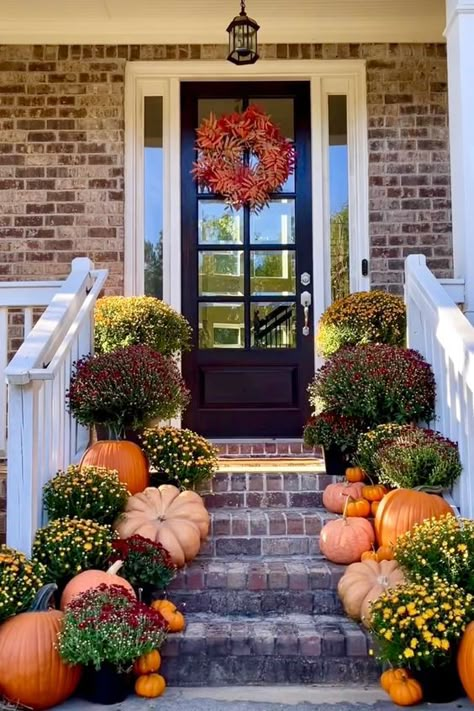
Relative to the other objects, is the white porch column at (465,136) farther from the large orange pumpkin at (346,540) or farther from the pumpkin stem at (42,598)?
the pumpkin stem at (42,598)

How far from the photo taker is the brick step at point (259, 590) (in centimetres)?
286

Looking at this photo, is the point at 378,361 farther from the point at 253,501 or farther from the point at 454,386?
the point at 253,501

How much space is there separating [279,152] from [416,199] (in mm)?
1050

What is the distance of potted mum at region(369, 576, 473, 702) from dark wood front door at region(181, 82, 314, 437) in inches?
103

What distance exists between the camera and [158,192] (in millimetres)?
5125

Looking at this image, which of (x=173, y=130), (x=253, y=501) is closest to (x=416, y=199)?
(x=173, y=130)

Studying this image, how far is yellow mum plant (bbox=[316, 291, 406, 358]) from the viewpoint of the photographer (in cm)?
424

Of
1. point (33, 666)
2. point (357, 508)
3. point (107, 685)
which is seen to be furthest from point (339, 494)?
point (33, 666)

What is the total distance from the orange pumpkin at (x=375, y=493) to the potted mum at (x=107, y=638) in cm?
129

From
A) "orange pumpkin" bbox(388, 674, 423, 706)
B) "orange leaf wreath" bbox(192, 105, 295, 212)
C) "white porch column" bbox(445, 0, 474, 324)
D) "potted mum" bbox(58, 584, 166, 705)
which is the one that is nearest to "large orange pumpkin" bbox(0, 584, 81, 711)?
"potted mum" bbox(58, 584, 166, 705)

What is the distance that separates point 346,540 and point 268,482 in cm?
69

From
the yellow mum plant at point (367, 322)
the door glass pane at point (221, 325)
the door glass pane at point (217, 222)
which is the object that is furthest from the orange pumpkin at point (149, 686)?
the door glass pane at point (217, 222)

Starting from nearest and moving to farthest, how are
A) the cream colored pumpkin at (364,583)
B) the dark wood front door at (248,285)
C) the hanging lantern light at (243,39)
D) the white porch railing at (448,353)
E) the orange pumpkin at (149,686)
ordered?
the orange pumpkin at (149,686) < the cream colored pumpkin at (364,583) < the white porch railing at (448,353) < the hanging lantern light at (243,39) < the dark wood front door at (248,285)

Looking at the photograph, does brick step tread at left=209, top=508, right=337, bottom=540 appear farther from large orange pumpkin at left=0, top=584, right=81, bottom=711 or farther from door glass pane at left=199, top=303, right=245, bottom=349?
door glass pane at left=199, top=303, right=245, bottom=349
